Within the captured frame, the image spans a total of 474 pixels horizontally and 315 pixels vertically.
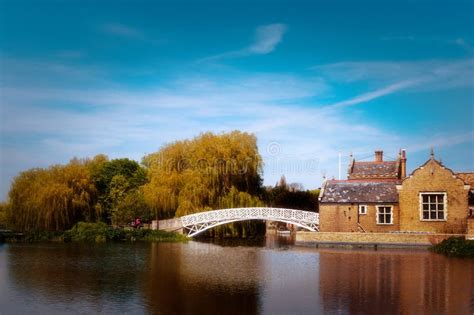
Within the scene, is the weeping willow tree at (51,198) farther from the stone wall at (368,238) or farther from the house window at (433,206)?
the house window at (433,206)

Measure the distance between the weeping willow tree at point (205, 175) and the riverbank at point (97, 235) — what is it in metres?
2.48

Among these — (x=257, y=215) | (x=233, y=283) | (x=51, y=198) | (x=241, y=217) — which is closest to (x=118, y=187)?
(x=51, y=198)

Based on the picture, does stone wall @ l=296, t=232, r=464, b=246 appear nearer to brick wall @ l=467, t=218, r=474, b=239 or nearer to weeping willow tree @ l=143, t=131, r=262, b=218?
brick wall @ l=467, t=218, r=474, b=239

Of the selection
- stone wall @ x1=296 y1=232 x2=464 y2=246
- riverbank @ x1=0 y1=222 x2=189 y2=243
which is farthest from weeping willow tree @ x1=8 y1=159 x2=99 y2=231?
stone wall @ x1=296 y1=232 x2=464 y2=246

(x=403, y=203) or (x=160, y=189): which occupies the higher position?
(x=160, y=189)

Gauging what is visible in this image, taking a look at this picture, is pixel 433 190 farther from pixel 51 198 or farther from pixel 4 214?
pixel 4 214

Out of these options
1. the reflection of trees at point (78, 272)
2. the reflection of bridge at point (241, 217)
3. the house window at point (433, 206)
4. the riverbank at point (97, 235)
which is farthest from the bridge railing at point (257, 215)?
the reflection of trees at point (78, 272)

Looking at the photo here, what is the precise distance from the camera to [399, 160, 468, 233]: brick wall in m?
36.2

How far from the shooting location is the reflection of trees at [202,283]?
50.2 feet

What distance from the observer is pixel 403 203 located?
37250mm

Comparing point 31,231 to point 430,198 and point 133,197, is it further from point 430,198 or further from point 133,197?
point 430,198

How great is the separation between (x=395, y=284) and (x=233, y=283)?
5745 mm

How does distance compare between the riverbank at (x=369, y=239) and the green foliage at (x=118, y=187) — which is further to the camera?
the green foliage at (x=118, y=187)

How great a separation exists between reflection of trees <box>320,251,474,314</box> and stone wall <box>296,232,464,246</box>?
5363mm
